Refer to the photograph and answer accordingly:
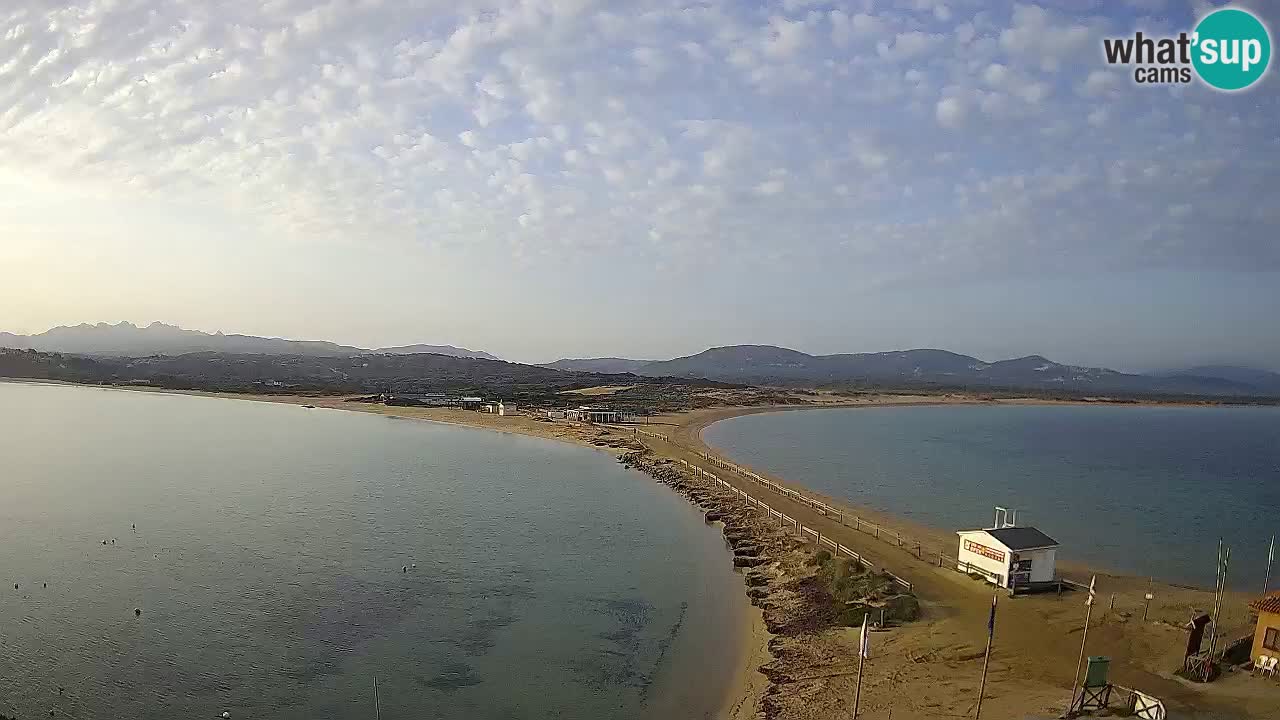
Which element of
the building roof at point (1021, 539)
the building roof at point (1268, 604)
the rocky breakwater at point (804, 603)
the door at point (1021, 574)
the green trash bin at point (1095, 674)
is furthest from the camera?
the building roof at point (1021, 539)

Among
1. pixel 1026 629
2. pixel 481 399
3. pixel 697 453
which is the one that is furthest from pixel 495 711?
pixel 481 399

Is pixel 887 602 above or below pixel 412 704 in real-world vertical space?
above

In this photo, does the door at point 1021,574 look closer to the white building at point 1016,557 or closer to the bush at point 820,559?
the white building at point 1016,557

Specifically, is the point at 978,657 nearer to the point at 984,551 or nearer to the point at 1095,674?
the point at 1095,674

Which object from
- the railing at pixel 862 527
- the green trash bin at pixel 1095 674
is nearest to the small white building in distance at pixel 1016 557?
the railing at pixel 862 527

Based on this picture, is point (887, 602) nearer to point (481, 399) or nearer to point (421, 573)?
point (421, 573)

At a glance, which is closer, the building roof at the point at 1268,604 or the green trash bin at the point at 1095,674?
the green trash bin at the point at 1095,674
